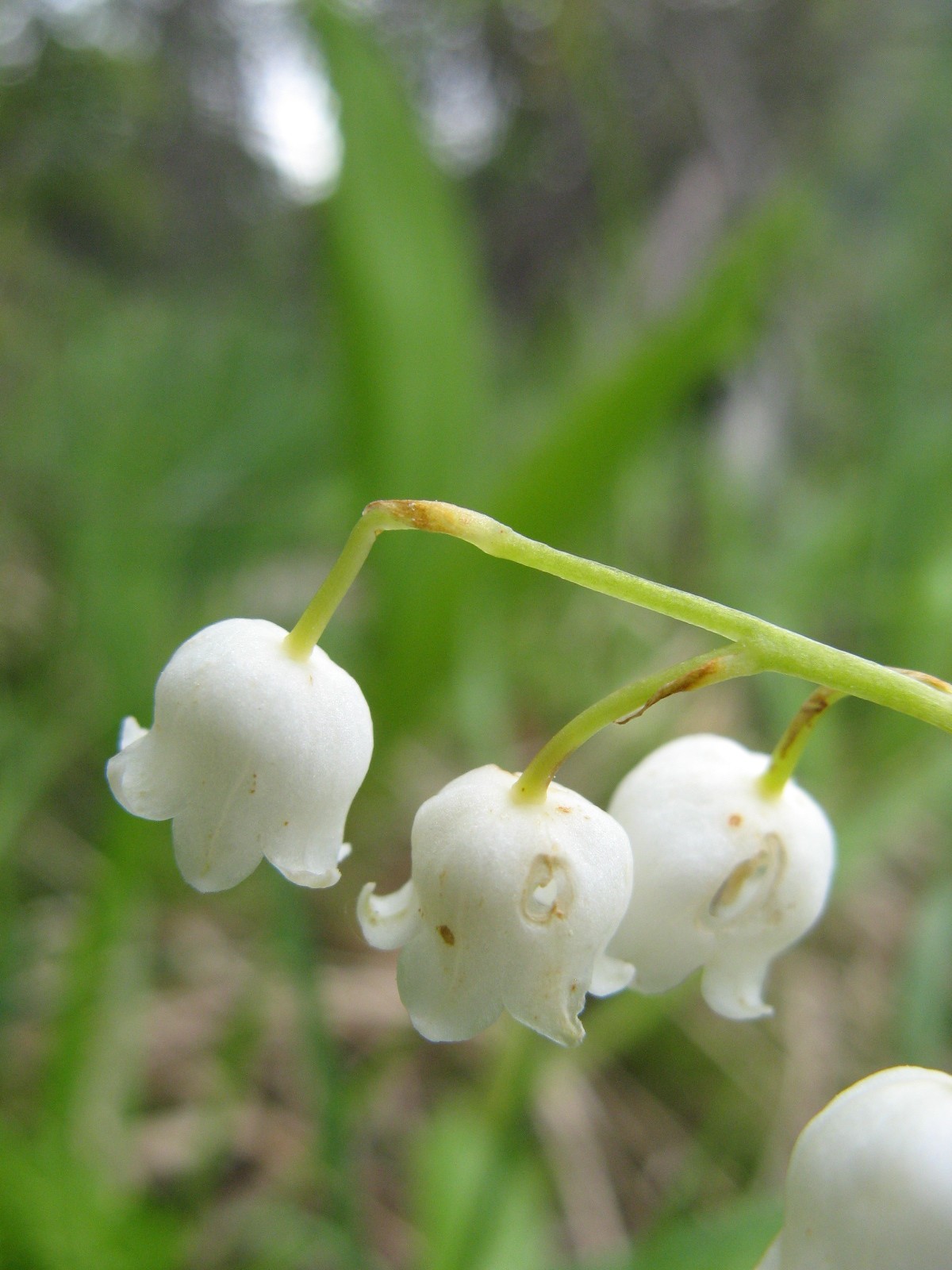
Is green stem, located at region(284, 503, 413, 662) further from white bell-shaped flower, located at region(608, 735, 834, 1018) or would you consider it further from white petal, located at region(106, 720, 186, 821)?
white bell-shaped flower, located at region(608, 735, 834, 1018)

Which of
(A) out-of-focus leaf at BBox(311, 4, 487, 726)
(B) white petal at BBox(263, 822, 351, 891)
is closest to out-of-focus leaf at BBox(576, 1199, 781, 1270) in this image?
(B) white petal at BBox(263, 822, 351, 891)

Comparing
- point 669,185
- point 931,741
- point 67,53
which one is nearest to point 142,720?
point 931,741

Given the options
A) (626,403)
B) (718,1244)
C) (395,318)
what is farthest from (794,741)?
(395,318)

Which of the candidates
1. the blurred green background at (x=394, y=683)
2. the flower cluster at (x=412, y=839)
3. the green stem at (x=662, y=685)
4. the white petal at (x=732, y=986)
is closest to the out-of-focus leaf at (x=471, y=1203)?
the blurred green background at (x=394, y=683)

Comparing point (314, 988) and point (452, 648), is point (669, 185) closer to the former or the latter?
point (452, 648)

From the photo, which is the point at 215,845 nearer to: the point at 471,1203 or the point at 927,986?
the point at 471,1203

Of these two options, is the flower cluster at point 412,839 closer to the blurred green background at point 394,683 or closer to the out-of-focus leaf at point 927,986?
the blurred green background at point 394,683
